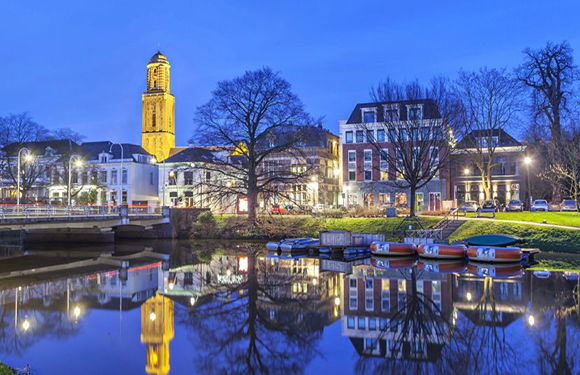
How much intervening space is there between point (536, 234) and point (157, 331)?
31.2 m

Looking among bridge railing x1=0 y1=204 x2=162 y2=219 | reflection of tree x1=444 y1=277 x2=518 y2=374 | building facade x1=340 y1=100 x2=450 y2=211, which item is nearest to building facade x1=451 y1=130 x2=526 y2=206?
building facade x1=340 y1=100 x2=450 y2=211

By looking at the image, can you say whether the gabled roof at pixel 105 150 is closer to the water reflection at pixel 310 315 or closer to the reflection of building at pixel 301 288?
A: the water reflection at pixel 310 315

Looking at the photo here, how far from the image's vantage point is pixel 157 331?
57.5ft

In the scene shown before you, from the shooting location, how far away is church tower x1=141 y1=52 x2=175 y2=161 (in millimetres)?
100562

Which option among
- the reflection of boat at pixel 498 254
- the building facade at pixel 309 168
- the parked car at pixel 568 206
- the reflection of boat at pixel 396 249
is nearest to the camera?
the reflection of boat at pixel 498 254

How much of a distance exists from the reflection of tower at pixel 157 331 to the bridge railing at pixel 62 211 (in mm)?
16517

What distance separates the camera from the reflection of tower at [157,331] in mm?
14119

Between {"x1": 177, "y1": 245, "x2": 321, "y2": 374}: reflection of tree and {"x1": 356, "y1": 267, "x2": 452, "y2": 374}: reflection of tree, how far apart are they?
2179mm

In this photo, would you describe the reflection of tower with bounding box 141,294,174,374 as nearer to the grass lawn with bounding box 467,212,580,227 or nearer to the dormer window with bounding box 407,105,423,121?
the dormer window with bounding box 407,105,423,121

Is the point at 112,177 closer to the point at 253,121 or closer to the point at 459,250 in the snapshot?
the point at 253,121

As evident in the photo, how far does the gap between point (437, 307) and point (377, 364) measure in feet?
23.2

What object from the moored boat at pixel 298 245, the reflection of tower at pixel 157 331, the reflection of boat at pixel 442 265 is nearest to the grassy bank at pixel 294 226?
the moored boat at pixel 298 245

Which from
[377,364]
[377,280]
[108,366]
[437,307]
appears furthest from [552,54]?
[108,366]

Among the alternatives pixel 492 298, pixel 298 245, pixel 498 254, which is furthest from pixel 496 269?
pixel 298 245
